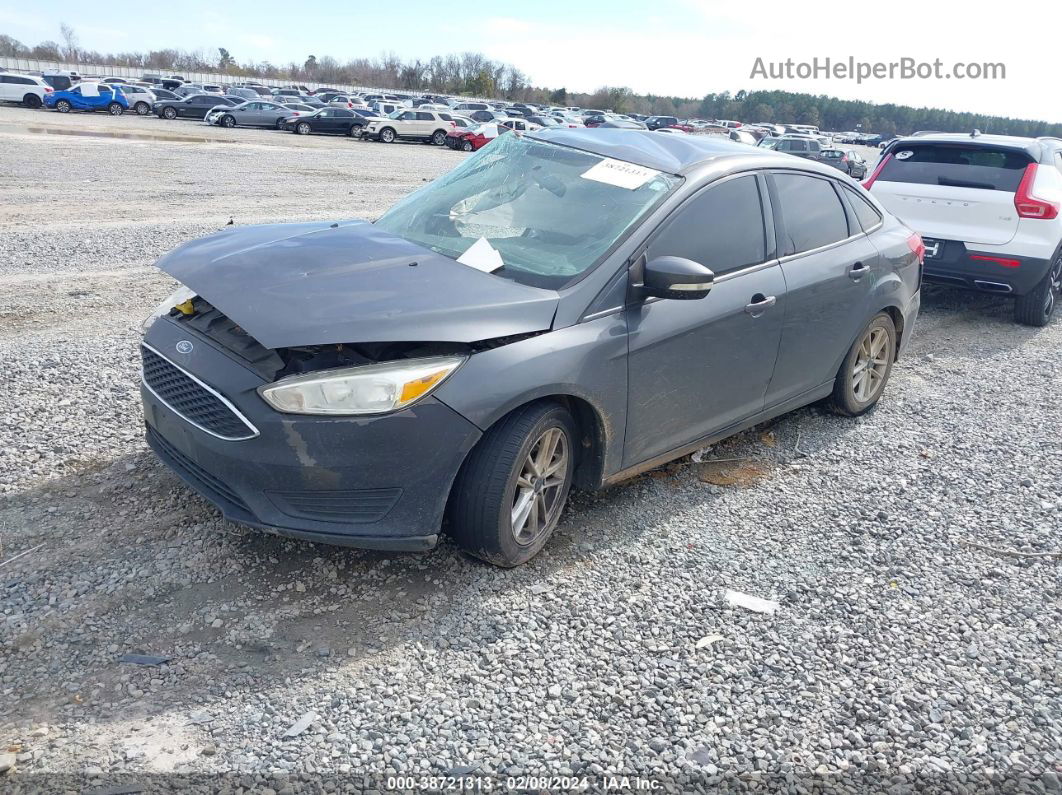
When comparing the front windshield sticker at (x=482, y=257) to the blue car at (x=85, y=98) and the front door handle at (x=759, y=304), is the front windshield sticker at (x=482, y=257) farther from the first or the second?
the blue car at (x=85, y=98)

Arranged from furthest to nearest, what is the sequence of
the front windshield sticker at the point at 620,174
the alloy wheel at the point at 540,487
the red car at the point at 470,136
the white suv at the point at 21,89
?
the white suv at the point at 21,89 < the red car at the point at 470,136 < the front windshield sticker at the point at 620,174 < the alloy wheel at the point at 540,487

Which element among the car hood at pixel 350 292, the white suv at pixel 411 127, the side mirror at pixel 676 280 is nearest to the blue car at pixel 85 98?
the white suv at pixel 411 127

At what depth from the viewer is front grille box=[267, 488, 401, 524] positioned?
127 inches

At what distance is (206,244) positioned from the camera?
4059 mm

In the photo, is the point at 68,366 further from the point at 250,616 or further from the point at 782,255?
the point at 782,255

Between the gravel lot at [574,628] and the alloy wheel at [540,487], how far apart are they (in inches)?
8.2

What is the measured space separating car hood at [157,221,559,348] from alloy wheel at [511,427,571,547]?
51 centimetres

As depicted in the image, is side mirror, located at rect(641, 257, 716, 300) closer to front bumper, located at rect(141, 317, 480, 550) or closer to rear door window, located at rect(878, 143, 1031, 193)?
front bumper, located at rect(141, 317, 480, 550)

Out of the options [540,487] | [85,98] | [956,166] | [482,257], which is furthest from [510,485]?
[85,98]

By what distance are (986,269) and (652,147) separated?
5.27 meters

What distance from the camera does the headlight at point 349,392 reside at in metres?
3.17

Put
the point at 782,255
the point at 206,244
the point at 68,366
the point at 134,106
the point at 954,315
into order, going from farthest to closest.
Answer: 1. the point at 134,106
2. the point at 954,315
3. the point at 68,366
4. the point at 782,255
5. the point at 206,244

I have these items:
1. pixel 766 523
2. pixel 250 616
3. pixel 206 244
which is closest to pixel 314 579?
pixel 250 616

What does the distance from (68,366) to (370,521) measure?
3454 millimetres
